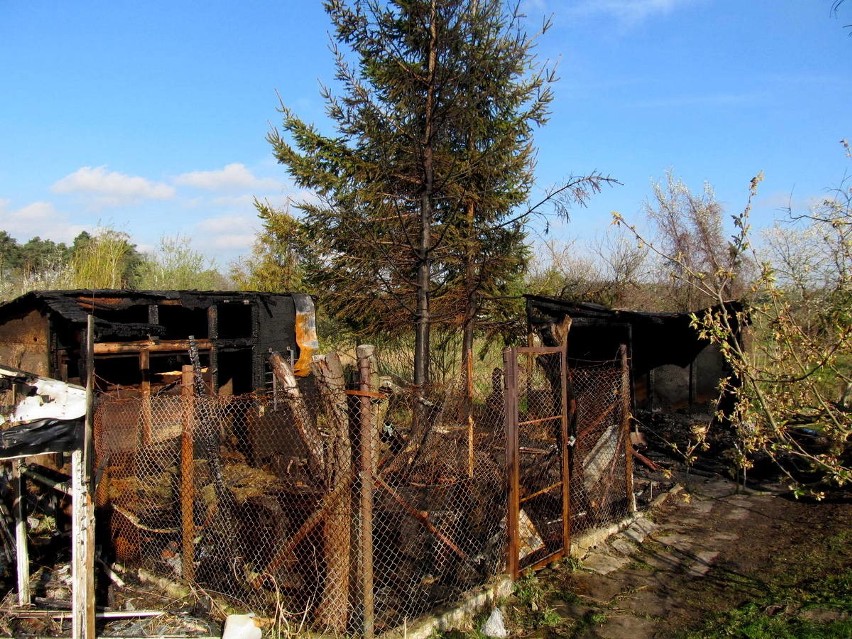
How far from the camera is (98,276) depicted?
20531 mm

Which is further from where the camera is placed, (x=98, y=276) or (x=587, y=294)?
(x=98, y=276)

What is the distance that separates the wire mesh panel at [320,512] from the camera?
4594mm

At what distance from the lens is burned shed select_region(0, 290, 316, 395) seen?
10352 mm

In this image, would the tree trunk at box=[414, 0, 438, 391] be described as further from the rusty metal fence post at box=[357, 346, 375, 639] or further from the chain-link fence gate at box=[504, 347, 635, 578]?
the rusty metal fence post at box=[357, 346, 375, 639]

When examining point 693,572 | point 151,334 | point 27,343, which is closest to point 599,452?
point 693,572

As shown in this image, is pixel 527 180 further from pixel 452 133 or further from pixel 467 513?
pixel 467 513

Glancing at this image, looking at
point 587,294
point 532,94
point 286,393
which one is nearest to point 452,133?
point 532,94

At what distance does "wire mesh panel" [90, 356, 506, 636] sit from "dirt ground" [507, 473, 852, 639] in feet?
2.64

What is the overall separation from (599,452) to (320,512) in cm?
434

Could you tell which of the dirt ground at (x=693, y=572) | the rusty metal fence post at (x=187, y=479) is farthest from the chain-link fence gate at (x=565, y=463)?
the rusty metal fence post at (x=187, y=479)

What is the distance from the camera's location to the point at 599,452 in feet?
25.7

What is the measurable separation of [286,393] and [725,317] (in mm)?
3364

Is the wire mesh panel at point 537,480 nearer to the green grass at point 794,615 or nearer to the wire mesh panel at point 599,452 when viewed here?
the wire mesh panel at point 599,452

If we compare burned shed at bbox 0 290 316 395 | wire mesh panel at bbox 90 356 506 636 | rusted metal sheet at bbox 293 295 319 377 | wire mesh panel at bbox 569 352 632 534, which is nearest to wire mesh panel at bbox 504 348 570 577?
wire mesh panel at bbox 569 352 632 534
